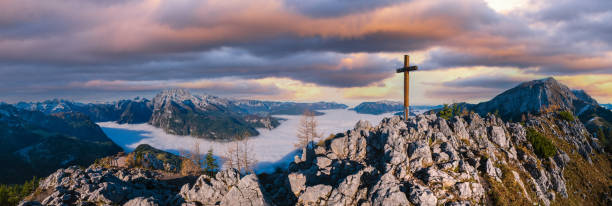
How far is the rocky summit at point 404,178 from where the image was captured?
29105 millimetres

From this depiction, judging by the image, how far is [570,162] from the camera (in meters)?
61.1

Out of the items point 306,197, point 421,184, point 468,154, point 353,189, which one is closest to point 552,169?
point 468,154

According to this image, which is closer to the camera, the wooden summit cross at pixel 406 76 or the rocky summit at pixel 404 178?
the rocky summit at pixel 404 178

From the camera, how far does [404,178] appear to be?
31484 mm

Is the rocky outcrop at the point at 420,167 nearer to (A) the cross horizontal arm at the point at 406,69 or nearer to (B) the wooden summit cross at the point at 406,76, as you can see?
(B) the wooden summit cross at the point at 406,76

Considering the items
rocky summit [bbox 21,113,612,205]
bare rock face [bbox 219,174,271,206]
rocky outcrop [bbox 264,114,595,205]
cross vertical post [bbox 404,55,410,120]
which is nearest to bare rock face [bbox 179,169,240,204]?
rocky summit [bbox 21,113,612,205]

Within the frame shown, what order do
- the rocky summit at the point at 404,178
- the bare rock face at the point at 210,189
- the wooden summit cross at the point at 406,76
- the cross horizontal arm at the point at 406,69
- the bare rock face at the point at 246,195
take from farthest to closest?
the wooden summit cross at the point at 406,76 < the cross horizontal arm at the point at 406,69 < the bare rock face at the point at 210,189 < the bare rock face at the point at 246,195 < the rocky summit at the point at 404,178

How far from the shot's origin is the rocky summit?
95.5 ft

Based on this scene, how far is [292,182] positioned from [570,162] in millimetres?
71662

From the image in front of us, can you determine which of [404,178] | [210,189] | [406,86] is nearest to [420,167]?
[404,178]

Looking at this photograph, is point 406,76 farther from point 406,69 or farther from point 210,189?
point 210,189

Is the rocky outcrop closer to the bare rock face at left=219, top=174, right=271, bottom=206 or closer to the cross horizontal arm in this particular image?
the bare rock face at left=219, top=174, right=271, bottom=206

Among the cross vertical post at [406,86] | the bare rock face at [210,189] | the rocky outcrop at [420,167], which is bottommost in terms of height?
the bare rock face at [210,189]


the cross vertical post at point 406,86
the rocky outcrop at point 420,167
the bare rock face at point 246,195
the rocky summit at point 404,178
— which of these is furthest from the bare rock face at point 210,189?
the cross vertical post at point 406,86
